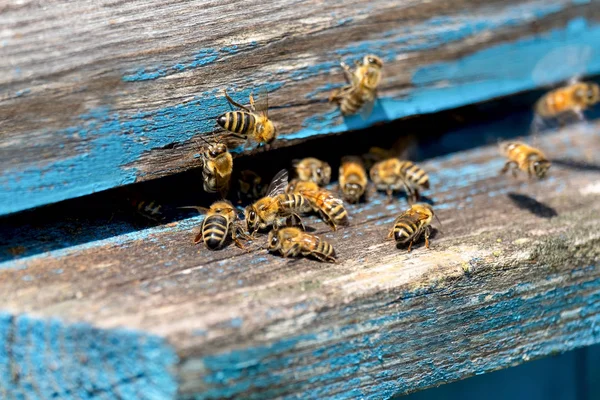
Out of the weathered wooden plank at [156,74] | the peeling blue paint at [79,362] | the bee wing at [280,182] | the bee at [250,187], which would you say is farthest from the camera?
the bee at [250,187]

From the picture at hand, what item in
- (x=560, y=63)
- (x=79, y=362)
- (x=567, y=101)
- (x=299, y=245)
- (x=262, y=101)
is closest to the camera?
(x=79, y=362)

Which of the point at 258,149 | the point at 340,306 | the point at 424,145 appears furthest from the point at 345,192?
the point at 340,306

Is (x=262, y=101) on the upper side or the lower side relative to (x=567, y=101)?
lower

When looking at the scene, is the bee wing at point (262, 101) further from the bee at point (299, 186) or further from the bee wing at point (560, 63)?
the bee wing at point (560, 63)

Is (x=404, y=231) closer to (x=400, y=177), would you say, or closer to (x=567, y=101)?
(x=400, y=177)

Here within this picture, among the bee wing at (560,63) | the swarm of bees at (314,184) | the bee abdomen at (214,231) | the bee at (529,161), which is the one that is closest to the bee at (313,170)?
the swarm of bees at (314,184)

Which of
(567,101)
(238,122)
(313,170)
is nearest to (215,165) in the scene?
(238,122)

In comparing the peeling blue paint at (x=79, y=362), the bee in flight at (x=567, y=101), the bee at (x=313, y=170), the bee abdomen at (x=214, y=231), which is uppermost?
the bee in flight at (x=567, y=101)
